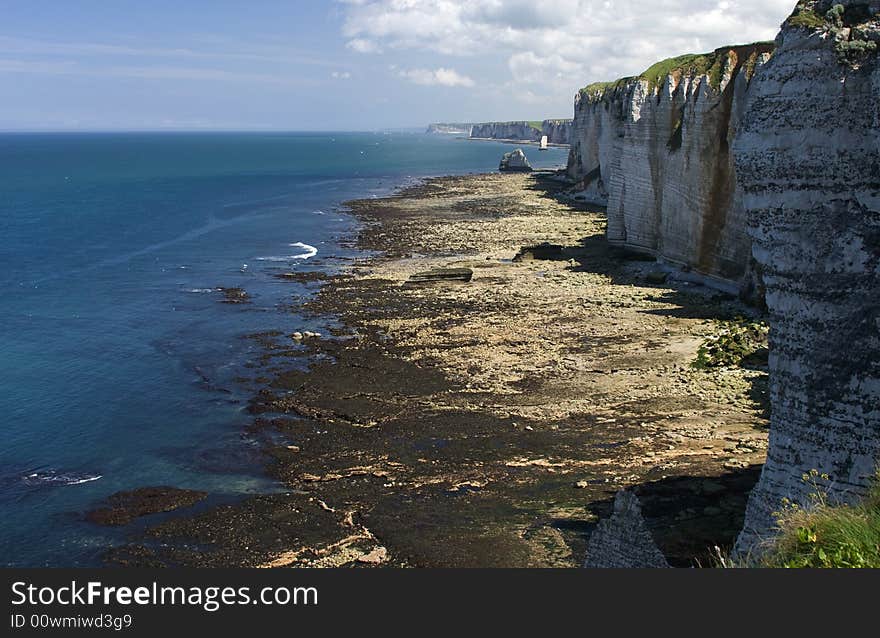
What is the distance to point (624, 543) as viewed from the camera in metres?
12.4

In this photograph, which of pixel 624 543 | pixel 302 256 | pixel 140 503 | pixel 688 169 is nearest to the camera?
pixel 624 543

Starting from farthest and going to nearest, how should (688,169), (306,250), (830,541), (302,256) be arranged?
(306,250)
(302,256)
(688,169)
(830,541)

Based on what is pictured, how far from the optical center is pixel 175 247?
62.0m

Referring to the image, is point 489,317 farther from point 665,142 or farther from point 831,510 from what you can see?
point 831,510

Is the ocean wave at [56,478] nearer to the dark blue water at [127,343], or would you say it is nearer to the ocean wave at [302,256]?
the dark blue water at [127,343]

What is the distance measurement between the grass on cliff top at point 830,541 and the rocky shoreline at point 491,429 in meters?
6.31

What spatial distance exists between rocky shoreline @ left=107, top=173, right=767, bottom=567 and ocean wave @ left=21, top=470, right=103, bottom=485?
4.24 m

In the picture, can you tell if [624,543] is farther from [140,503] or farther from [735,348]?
[735,348]

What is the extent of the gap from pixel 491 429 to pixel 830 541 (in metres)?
15.3

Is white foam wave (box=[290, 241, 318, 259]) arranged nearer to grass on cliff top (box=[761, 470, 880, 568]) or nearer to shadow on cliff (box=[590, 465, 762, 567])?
shadow on cliff (box=[590, 465, 762, 567])

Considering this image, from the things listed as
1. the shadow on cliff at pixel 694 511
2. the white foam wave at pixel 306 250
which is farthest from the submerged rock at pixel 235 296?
the shadow on cliff at pixel 694 511

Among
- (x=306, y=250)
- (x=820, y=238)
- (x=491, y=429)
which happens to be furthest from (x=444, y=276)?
(x=820, y=238)

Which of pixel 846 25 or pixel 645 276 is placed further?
pixel 645 276

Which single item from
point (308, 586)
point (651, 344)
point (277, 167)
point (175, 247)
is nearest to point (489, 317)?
point (651, 344)
